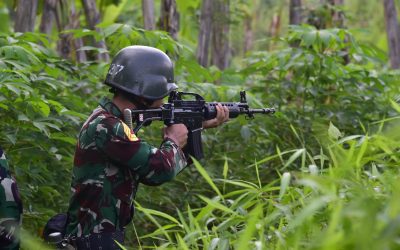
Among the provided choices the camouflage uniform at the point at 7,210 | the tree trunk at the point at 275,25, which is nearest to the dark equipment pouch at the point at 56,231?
the camouflage uniform at the point at 7,210

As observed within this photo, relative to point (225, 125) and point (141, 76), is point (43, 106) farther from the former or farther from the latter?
point (225, 125)

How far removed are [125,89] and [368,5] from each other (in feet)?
90.0

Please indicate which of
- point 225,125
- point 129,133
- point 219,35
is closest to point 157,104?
point 129,133

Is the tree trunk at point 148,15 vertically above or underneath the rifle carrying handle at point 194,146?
underneath

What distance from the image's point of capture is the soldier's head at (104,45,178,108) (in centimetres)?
419

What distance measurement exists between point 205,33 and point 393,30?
619 centimetres

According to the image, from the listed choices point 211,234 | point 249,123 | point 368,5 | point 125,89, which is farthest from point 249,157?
point 368,5

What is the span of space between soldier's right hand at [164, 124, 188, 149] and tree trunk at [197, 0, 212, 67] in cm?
607

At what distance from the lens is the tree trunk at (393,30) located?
15.3 meters

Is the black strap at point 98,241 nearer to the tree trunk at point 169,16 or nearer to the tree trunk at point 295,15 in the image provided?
the tree trunk at point 169,16

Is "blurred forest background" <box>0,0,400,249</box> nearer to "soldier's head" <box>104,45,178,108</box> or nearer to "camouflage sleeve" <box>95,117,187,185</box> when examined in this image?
"camouflage sleeve" <box>95,117,187,185</box>

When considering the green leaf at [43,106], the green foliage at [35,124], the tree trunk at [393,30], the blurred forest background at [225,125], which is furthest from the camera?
the tree trunk at [393,30]

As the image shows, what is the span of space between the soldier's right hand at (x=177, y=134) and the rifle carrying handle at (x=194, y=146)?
0.07 metres

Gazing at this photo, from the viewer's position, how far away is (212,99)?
248 inches
